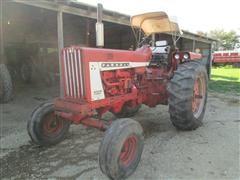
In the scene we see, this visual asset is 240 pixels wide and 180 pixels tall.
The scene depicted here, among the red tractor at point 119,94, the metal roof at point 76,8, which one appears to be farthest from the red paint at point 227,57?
the red tractor at point 119,94

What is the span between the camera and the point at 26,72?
10062 mm

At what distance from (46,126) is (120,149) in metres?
1.44

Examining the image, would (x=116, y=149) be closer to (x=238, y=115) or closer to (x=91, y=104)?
(x=91, y=104)

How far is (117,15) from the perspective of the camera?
294 inches

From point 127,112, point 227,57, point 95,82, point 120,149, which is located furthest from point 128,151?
point 227,57

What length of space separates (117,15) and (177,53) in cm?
333

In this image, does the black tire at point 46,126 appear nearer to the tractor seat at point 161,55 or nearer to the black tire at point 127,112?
the black tire at point 127,112

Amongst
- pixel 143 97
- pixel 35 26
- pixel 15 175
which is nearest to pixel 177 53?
pixel 143 97

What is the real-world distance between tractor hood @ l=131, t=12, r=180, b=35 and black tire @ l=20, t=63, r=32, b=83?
19.7 ft

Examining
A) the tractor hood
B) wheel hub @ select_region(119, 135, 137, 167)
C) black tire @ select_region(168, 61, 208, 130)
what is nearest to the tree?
the tractor hood

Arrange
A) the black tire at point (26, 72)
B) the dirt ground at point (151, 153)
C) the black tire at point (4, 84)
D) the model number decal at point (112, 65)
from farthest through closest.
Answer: the black tire at point (26, 72), the black tire at point (4, 84), the model number decal at point (112, 65), the dirt ground at point (151, 153)

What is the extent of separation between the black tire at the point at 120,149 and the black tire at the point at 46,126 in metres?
1.22

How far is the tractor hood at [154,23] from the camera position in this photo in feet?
15.5

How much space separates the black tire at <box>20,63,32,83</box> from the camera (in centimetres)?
995
